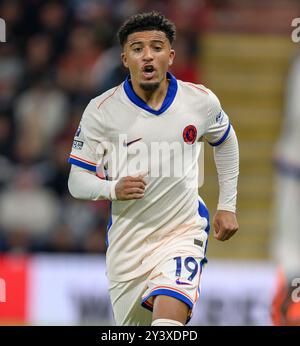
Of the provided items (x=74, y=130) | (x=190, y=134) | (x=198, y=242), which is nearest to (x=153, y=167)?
(x=190, y=134)

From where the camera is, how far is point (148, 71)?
5426 millimetres

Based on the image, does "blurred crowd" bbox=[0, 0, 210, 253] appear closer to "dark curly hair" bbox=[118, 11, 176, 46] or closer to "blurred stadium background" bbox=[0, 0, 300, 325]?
"blurred stadium background" bbox=[0, 0, 300, 325]

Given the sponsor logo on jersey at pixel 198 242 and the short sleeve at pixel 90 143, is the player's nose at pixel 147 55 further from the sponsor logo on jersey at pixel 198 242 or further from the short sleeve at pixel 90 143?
the sponsor logo on jersey at pixel 198 242

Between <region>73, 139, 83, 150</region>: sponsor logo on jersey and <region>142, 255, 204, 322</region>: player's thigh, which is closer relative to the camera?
<region>142, 255, 204, 322</region>: player's thigh

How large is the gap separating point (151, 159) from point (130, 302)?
2.61 ft

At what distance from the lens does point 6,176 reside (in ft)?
35.9

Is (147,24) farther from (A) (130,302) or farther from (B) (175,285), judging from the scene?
(A) (130,302)

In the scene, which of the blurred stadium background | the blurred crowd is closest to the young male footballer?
the blurred stadium background

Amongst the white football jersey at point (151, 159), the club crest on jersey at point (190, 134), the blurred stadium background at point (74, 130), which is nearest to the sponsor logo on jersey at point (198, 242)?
the white football jersey at point (151, 159)

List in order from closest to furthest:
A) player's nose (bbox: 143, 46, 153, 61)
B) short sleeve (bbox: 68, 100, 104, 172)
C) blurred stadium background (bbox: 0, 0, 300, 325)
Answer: player's nose (bbox: 143, 46, 153, 61), short sleeve (bbox: 68, 100, 104, 172), blurred stadium background (bbox: 0, 0, 300, 325)

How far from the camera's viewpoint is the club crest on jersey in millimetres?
5535

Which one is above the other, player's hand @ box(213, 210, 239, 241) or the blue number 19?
player's hand @ box(213, 210, 239, 241)
